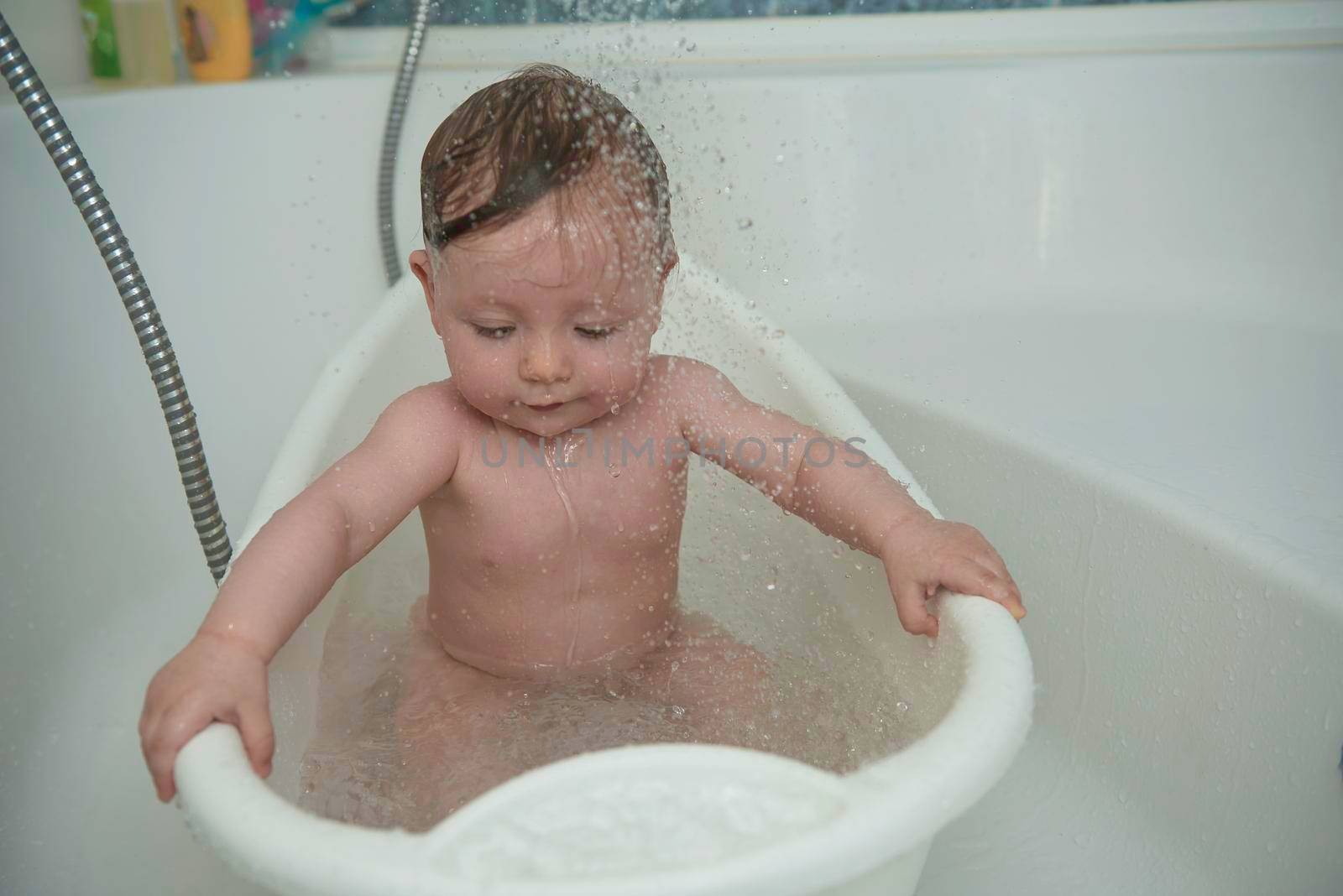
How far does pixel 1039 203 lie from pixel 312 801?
120 centimetres

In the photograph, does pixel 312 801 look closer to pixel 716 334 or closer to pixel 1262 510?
pixel 716 334

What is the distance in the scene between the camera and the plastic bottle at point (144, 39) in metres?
1.51

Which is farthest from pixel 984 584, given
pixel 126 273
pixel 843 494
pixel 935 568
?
pixel 126 273

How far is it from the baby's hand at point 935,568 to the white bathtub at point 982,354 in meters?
0.26

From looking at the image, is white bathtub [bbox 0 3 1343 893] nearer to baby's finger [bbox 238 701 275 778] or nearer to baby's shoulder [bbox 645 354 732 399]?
baby's shoulder [bbox 645 354 732 399]

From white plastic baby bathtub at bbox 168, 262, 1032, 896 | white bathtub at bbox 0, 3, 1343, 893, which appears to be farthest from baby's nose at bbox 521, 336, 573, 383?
white bathtub at bbox 0, 3, 1343, 893

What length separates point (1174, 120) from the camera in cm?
153

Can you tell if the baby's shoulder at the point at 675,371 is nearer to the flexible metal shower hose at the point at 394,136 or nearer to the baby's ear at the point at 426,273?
the baby's ear at the point at 426,273

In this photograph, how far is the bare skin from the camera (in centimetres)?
68

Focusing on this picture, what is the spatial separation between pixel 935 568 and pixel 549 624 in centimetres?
31

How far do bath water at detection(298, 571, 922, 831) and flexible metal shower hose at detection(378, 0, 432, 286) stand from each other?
0.63m

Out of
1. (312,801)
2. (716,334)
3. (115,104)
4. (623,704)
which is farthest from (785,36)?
(312,801)

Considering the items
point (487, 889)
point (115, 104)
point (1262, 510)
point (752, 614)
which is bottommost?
point (752, 614)

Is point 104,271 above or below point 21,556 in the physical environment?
above
